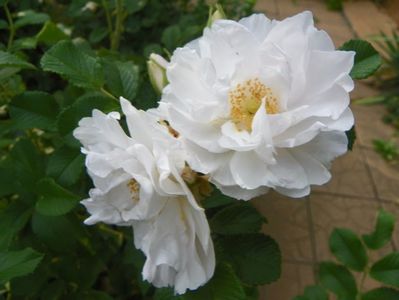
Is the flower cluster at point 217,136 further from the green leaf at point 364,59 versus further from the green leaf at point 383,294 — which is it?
the green leaf at point 383,294

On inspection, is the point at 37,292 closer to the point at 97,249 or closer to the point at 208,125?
the point at 97,249

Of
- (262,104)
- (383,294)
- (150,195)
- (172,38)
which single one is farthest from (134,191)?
(172,38)

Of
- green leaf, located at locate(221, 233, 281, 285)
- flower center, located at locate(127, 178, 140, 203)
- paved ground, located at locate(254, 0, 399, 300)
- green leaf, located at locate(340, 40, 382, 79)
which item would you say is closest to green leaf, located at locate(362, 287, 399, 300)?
green leaf, located at locate(221, 233, 281, 285)

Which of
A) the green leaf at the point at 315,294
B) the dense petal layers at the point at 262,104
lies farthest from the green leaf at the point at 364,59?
the green leaf at the point at 315,294

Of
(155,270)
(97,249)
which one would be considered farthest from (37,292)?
(155,270)

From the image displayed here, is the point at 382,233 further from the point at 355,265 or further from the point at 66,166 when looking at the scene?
the point at 66,166

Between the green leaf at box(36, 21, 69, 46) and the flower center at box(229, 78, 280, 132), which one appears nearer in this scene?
the flower center at box(229, 78, 280, 132)

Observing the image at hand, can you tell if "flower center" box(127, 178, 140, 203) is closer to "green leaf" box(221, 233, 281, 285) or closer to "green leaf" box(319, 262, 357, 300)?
"green leaf" box(221, 233, 281, 285)
